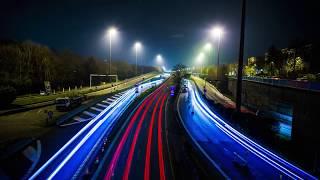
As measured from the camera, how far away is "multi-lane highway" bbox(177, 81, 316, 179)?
1669 cm

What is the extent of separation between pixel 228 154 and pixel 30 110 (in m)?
27.9

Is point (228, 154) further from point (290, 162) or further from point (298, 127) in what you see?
point (298, 127)

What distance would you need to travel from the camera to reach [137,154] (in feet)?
66.3

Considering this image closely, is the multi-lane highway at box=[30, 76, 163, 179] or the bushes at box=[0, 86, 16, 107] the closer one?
the multi-lane highway at box=[30, 76, 163, 179]

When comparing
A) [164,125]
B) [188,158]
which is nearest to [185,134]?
[164,125]

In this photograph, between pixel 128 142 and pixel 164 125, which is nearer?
pixel 128 142

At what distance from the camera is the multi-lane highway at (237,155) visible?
54.7ft

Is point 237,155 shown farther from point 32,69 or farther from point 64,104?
point 32,69

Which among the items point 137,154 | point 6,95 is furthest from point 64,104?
point 137,154

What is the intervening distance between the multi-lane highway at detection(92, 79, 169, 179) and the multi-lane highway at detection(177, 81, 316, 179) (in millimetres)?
3596

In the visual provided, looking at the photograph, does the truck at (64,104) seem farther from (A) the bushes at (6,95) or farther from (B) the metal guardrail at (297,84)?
(B) the metal guardrail at (297,84)

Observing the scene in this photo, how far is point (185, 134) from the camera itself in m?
27.1

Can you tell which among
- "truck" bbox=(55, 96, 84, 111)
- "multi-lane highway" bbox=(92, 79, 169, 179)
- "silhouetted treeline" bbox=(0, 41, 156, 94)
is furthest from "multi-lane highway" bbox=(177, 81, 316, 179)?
"silhouetted treeline" bbox=(0, 41, 156, 94)

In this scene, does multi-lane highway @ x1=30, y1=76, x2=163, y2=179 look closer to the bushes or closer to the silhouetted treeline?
the bushes
